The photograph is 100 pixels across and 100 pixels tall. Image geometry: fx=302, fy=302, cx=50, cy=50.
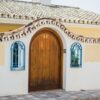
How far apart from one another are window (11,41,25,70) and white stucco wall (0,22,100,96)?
152 millimetres

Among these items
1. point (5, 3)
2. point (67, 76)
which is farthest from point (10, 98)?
point (5, 3)

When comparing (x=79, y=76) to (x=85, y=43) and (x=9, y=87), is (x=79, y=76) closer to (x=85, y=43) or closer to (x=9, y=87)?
(x=85, y=43)

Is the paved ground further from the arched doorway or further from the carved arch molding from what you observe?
the carved arch molding

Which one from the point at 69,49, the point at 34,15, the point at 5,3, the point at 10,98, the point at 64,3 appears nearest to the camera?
the point at 10,98

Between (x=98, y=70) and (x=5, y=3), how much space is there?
635 cm

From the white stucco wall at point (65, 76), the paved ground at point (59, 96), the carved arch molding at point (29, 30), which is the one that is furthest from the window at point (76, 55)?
the paved ground at point (59, 96)

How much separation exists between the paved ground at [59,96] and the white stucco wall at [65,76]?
0.40m

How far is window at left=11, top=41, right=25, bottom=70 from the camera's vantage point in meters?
12.5

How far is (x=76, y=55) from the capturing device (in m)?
14.1

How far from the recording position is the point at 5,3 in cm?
1677

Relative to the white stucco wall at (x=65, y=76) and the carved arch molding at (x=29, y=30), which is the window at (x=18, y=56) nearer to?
the white stucco wall at (x=65, y=76)

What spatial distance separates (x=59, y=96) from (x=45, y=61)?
1.84 meters

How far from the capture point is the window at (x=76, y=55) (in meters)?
13.9

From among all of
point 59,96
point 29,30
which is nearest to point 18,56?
point 29,30
